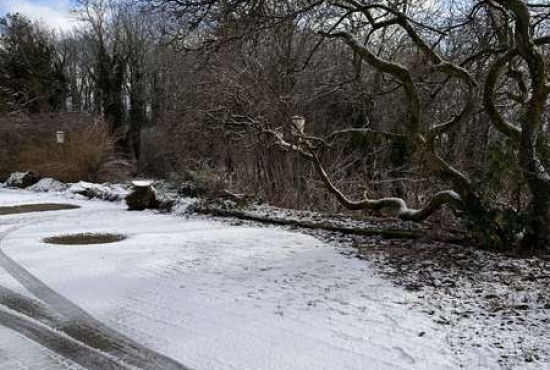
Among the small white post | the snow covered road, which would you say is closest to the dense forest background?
the small white post

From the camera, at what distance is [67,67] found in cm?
3619

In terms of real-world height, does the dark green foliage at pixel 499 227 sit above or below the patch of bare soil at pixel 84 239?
above

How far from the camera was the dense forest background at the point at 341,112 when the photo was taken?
6492 mm

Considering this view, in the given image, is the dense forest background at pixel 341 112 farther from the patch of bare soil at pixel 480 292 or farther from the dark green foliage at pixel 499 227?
the patch of bare soil at pixel 480 292

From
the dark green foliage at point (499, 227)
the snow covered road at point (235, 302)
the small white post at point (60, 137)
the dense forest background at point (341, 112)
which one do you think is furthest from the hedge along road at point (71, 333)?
the small white post at point (60, 137)

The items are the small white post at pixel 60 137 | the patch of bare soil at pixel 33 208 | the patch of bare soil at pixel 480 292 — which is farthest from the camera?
the small white post at pixel 60 137

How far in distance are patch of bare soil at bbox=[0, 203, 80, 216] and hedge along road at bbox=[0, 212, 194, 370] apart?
737 cm

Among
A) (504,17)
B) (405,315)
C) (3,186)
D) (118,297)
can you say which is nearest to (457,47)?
(504,17)

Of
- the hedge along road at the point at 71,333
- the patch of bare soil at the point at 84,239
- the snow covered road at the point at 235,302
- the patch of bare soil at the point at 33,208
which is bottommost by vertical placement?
the patch of bare soil at the point at 33,208

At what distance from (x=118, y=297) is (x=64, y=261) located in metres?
1.85

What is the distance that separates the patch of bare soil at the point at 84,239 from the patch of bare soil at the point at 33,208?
403 cm

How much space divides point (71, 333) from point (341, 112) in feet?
41.4

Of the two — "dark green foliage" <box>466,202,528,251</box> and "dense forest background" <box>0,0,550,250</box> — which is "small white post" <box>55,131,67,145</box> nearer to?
"dense forest background" <box>0,0,550,250</box>

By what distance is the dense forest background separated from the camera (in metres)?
6.49
